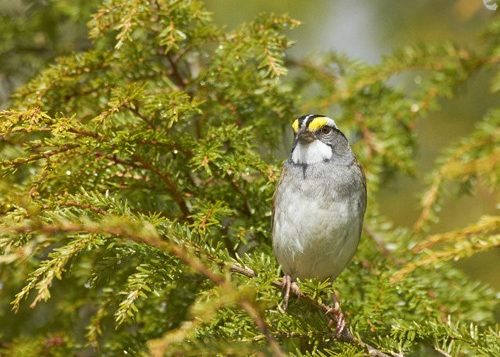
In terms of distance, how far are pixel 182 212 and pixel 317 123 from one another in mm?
1037

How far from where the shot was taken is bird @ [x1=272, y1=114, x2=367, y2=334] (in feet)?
10.3

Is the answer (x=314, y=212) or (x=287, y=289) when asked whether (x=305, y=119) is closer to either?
(x=314, y=212)

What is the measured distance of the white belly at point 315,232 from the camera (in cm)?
313

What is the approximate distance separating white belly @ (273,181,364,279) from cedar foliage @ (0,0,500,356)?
97 mm

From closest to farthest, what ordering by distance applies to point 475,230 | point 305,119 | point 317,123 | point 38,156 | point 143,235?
1. point 143,235
2. point 475,230
3. point 38,156
4. point 305,119
5. point 317,123

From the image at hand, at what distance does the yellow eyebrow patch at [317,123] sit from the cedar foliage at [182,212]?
0.25 m

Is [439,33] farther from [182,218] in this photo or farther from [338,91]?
[182,218]

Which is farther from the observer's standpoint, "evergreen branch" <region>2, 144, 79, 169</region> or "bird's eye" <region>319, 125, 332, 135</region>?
"bird's eye" <region>319, 125, 332, 135</region>

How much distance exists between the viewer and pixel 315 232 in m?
3.20

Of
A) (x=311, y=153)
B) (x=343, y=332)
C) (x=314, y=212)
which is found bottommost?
(x=343, y=332)

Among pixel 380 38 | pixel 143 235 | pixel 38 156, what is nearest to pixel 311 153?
pixel 38 156

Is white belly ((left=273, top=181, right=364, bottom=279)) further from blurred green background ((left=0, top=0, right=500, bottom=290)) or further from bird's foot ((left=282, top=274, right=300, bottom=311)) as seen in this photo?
blurred green background ((left=0, top=0, right=500, bottom=290))

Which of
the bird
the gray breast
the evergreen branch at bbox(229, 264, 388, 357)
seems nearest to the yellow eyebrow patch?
the bird

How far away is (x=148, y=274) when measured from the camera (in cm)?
223
